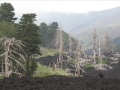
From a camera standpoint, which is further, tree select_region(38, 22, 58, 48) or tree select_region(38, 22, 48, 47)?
tree select_region(38, 22, 48, 47)

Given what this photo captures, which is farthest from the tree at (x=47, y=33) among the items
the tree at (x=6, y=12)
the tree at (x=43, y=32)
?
the tree at (x=6, y=12)

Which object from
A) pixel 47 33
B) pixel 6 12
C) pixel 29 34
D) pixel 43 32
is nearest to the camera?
pixel 29 34

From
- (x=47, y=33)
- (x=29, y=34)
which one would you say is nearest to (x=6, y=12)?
(x=29, y=34)

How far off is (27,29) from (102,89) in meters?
22.8

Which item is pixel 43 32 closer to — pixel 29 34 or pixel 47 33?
pixel 47 33

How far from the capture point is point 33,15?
42.4 m

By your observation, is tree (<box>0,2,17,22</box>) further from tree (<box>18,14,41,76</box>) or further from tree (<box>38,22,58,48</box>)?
tree (<box>38,22,58,48</box>)

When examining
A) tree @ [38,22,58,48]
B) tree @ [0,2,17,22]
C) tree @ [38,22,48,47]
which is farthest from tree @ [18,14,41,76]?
tree @ [38,22,48,47]

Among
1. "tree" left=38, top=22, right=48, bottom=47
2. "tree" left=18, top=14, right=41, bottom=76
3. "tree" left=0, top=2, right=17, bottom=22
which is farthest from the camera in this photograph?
"tree" left=38, top=22, right=48, bottom=47

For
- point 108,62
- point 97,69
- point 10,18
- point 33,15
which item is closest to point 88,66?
point 97,69

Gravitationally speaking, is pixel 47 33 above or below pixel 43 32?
below

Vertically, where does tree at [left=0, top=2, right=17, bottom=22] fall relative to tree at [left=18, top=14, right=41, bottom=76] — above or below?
above

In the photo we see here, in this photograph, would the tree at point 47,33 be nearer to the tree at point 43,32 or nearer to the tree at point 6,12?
the tree at point 43,32

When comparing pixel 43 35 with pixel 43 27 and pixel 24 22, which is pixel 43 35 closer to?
pixel 43 27
